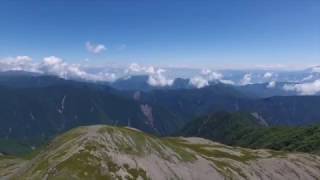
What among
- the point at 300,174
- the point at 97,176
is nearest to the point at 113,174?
the point at 97,176

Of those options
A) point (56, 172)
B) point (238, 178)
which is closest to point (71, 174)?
point (56, 172)

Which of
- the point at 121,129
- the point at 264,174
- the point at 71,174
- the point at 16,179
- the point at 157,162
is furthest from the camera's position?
the point at 264,174

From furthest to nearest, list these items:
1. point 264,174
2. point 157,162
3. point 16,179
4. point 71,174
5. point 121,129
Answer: point 264,174 < point 121,129 < point 157,162 < point 16,179 < point 71,174

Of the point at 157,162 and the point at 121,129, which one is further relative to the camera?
the point at 121,129

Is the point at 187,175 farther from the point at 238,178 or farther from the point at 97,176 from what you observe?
the point at 97,176

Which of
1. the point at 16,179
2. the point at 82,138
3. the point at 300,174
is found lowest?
the point at 300,174

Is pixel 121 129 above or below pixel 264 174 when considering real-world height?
above
